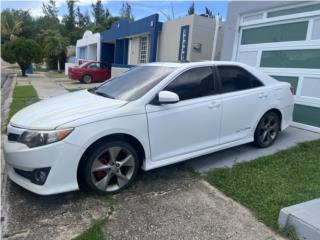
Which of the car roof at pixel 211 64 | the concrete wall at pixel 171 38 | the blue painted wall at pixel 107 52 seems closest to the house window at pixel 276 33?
the car roof at pixel 211 64

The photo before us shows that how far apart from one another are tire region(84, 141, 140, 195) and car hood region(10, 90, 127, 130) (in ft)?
1.44

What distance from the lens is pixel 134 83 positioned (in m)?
3.96

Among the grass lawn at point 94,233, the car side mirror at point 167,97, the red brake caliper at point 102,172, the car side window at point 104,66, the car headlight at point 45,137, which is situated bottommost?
the grass lawn at point 94,233

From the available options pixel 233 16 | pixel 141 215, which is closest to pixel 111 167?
pixel 141 215

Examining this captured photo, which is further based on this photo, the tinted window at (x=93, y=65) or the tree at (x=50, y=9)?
the tree at (x=50, y=9)

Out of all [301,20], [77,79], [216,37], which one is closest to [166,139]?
[301,20]

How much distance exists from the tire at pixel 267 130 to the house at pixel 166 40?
4865 mm

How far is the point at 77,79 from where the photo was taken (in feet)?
61.9

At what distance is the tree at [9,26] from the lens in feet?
173

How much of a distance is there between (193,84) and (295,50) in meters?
3.80

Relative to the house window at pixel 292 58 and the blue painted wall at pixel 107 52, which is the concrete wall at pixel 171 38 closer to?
the house window at pixel 292 58

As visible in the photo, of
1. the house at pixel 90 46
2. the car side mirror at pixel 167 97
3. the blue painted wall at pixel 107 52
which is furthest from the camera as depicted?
the house at pixel 90 46

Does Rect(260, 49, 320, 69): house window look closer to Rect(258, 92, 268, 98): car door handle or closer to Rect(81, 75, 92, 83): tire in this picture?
Rect(258, 92, 268, 98): car door handle

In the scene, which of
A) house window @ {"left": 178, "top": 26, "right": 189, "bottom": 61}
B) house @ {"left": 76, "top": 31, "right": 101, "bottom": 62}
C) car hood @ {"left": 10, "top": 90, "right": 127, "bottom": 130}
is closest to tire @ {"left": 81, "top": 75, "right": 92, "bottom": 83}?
house @ {"left": 76, "top": 31, "right": 101, "bottom": 62}
